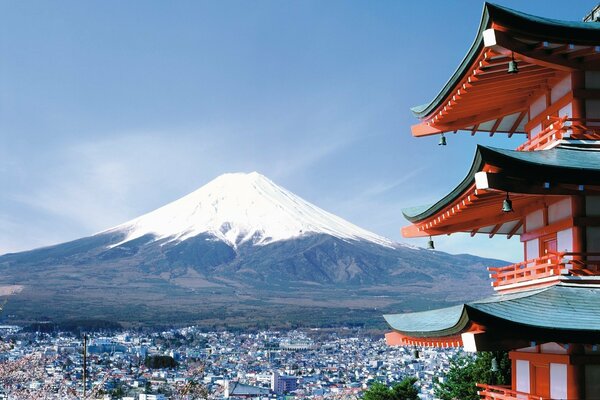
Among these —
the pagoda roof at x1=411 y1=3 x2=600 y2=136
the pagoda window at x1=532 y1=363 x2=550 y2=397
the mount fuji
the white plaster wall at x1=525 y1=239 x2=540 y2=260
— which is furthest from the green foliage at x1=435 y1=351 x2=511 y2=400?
the mount fuji

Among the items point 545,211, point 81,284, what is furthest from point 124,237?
point 545,211

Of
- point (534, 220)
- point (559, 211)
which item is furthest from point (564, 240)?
point (534, 220)

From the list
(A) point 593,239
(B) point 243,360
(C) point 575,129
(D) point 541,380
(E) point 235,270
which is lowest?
(B) point 243,360

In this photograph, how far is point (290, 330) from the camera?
112 metres

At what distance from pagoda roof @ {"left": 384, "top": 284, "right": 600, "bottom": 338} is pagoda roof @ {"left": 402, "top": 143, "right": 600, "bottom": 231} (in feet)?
3.68

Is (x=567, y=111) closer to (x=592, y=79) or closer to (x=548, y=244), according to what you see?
(x=592, y=79)

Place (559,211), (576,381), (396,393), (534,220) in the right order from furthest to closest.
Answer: (396,393)
(534,220)
(559,211)
(576,381)

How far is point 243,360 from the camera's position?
286 feet

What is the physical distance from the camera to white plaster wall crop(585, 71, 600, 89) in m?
10.2

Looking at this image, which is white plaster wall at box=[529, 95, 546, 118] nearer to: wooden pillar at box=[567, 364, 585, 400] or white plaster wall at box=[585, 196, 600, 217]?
white plaster wall at box=[585, 196, 600, 217]

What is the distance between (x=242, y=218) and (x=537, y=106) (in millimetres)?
176136

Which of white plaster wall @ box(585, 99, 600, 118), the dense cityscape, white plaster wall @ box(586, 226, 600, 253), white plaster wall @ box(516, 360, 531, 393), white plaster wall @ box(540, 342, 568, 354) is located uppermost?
white plaster wall @ box(585, 99, 600, 118)

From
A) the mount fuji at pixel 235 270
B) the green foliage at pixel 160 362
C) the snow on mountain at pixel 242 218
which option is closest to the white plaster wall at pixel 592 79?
the green foliage at pixel 160 362

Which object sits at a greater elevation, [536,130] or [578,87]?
[578,87]
